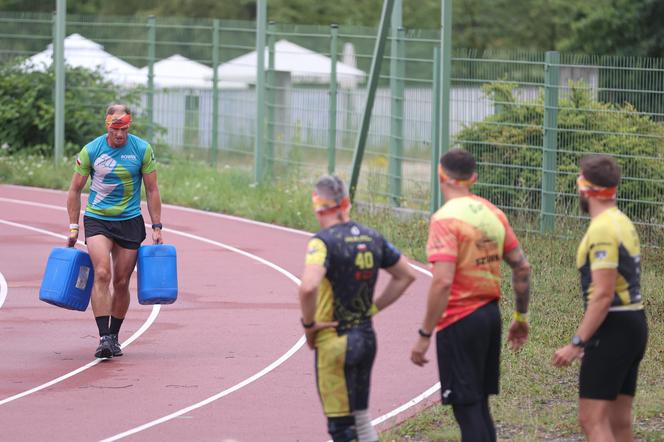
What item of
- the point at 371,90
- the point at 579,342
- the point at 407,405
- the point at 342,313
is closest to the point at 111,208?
the point at 407,405

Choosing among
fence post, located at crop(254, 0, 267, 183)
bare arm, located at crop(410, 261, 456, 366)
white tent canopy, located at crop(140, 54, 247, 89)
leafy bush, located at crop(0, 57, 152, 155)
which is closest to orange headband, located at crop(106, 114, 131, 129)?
bare arm, located at crop(410, 261, 456, 366)

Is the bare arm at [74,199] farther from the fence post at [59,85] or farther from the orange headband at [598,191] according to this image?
the fence post at [59,85]

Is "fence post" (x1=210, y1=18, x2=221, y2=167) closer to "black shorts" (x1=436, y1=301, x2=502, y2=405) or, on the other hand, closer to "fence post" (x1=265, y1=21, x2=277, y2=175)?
"fence post" (x1=265, y1=21, x2=277, y2=175)

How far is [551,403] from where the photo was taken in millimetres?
9352

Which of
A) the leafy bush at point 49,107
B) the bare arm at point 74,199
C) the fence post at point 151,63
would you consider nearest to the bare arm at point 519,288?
the bare arm at point 74,199

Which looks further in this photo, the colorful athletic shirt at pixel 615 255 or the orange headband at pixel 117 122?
the orange headband at pixel 117 122

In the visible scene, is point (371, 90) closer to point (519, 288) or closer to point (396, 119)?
point (396, 119)

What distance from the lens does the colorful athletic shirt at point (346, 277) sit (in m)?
6.66

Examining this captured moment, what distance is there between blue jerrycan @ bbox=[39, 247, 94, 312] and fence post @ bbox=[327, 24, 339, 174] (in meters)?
11.6

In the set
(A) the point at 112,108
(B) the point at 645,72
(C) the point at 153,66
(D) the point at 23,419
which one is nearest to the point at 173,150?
(C) the point at 153,66

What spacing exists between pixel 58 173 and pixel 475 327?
61.7ft

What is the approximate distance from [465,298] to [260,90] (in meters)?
17.0

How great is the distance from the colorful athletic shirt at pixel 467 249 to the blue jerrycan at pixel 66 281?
450 centimetres

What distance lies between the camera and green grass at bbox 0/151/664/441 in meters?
8.70
